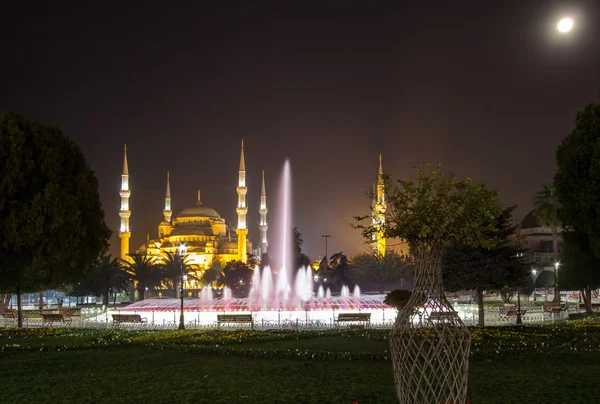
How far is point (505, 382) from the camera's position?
10.9 metres

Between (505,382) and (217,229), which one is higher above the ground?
(217,229)

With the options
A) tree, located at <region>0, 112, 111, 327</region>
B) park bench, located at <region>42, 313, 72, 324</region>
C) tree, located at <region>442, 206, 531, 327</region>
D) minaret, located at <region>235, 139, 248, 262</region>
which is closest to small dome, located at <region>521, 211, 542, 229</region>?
minaret, located at <region>235, 139, 248, 262</region>

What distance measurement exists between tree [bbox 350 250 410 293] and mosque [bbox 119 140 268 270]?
1115 inches

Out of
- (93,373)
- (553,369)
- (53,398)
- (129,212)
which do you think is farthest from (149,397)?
(129,212)

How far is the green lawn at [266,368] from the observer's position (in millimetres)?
10016

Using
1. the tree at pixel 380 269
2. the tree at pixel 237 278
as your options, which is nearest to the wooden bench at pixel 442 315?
the tree at pixel 380 269

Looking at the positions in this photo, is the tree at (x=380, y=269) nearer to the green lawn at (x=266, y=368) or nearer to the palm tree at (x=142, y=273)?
the palm tree at (x=142, y=273)

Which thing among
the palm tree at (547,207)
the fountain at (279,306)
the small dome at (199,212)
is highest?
the small dome at (199,212)

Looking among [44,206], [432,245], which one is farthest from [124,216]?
[432,245]

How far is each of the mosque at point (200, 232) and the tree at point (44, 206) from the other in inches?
2314

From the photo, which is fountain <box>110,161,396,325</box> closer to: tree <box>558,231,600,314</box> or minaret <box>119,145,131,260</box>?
tree <box>558,231,600,314</box>

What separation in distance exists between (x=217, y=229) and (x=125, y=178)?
82.5ft

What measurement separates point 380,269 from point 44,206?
4179 cm

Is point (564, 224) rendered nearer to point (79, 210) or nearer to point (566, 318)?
point (566, 318)
